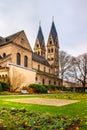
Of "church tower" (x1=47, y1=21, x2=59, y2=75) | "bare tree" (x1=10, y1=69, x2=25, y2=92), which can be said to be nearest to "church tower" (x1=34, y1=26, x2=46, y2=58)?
"church tower" (x1=47, y1=21, x2=59, y2=75)

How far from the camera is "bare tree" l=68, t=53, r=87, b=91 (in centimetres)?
5184

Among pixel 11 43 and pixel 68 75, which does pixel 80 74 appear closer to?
pixel 68 75

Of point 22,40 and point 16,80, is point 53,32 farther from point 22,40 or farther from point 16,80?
point 16,80

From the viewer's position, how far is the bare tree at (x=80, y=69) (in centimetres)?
5184

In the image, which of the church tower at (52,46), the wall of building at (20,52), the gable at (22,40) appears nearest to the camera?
the wall of building at (20,52)

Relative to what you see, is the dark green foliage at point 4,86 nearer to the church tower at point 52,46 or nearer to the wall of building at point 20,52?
the wall of building at point 20,52

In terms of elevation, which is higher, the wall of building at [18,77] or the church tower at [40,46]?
→ the church tower at [40,46]

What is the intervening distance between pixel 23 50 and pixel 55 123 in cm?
4243

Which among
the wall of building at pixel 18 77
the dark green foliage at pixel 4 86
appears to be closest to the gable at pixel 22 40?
the wall of building at pixel 18 77

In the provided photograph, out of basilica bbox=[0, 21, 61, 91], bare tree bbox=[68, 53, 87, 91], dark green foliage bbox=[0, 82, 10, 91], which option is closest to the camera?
dark green foliage bbox=[0, 82, 10, 91]

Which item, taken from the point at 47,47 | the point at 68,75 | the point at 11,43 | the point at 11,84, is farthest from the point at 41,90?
the point at 47,47

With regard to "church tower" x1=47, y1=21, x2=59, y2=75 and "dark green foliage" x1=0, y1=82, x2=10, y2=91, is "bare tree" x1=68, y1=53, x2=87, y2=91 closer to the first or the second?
"church tower" x1=47, y1=21, x2=59, y2=75

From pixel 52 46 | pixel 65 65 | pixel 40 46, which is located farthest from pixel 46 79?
pixel 52 46

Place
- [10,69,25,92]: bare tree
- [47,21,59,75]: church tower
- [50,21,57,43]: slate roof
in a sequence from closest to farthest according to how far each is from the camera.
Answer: [10,69,25,92]: bare tree, [47,21,59,75]: church tower, [50,21,57,43]: slate roof
